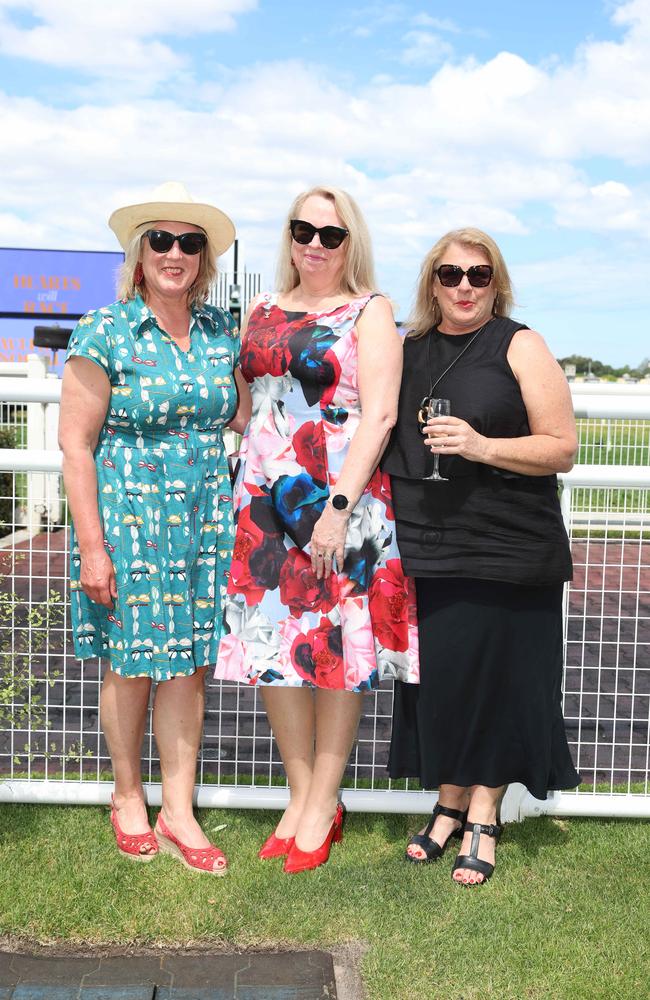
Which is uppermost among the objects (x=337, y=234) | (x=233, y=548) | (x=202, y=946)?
(x=337, y=234)

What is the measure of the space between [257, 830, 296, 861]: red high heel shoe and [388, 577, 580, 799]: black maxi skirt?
1.68ft

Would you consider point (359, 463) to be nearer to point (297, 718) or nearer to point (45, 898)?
point (297, 718)

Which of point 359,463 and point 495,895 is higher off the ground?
point 359,463

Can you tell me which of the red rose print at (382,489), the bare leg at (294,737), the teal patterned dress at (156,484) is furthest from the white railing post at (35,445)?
the red rose print at (382,489)

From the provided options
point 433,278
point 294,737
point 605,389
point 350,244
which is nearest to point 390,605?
point 294,737

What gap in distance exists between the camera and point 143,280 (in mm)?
2996

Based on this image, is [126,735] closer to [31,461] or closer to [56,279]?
[31,461]

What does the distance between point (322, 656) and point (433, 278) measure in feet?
4.04

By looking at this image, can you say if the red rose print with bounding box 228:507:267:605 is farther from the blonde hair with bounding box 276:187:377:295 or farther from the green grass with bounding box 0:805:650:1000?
the green grass with bounding box 0:805:650:1000

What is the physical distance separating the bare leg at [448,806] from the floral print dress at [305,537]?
1.71 feet

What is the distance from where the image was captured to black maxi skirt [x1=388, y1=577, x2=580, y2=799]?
2.96m

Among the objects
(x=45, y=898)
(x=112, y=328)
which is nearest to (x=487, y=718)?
(x=45, y=898)

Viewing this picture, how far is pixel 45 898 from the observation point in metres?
2.87

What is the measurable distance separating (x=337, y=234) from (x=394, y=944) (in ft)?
6.83
